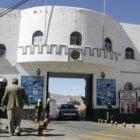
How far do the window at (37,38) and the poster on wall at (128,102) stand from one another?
8720mm

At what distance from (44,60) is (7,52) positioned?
4070 millimetres

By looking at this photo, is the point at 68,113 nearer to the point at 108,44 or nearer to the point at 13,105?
the point at 108,44

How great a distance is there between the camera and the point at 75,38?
56.0ft

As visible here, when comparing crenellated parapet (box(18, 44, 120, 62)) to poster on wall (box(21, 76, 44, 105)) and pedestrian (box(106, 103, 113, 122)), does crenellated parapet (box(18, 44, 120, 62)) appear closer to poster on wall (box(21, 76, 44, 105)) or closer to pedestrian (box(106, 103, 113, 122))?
poster on wall (box(21, 76, 44, 105))

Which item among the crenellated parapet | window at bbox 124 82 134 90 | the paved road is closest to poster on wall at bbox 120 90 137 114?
window at bbox 124 82 134 90

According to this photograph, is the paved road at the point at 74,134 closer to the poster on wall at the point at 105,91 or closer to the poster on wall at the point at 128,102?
the poster on wall at the point at 105,91

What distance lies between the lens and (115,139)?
20.9 ft

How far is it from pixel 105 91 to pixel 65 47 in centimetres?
582

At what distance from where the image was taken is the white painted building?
1633 cm

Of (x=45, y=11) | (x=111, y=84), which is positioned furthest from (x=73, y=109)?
(x=45, y=11)

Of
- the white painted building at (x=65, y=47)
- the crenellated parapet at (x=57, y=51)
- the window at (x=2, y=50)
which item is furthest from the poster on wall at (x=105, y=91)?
the window at (x=2, y=50)

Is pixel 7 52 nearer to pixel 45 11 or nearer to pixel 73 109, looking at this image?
pixel 45 11

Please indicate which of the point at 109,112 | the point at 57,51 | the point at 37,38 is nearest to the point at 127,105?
the point at 109,112

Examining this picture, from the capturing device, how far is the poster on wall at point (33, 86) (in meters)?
17.3
